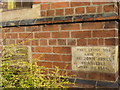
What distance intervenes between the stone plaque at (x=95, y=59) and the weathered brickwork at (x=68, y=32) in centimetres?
6

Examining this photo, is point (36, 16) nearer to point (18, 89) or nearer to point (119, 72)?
point (18, 89)

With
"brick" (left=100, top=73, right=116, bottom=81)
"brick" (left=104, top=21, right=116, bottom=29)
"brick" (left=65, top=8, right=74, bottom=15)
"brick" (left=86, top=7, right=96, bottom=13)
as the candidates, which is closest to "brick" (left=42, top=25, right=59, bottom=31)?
"brick" (left=65, top=8, right=74, bottom=15)

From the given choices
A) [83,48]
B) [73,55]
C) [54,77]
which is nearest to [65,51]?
[73,55]

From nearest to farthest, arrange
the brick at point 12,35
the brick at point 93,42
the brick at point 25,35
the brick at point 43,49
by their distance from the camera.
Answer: the brick at point 93,42
the brick at point 43,49
the brick at point 25,35
the brick at point 12,35

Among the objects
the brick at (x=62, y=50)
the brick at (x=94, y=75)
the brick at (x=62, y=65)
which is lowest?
the brick at (x=94, y=75)

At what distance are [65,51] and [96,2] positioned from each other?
2.70ft

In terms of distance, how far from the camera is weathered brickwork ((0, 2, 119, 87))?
6.85 ft

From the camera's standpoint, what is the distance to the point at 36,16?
257 cm

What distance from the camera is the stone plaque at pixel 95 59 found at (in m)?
2.07

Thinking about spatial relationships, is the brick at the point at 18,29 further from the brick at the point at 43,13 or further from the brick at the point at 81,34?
the brick at the point at 81,34

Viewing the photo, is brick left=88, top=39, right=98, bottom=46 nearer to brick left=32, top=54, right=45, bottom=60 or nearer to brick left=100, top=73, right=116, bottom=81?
brick left=100, top=73, right=116, bottom=81

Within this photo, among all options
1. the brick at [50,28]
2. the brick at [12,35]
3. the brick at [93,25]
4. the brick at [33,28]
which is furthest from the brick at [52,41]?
the brick at [12,35]

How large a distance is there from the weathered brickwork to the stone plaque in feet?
0.19

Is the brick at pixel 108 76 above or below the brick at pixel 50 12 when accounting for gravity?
below
